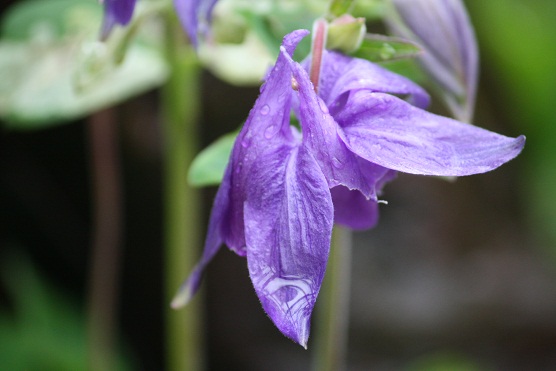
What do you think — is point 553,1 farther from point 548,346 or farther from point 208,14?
point 208,14

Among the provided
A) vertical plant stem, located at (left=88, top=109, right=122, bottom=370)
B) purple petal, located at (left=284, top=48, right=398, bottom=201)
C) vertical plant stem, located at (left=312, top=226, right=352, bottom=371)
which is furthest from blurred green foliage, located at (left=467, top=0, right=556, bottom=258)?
purple petal, located at (left=284, top=48, right=398, bottom=201)

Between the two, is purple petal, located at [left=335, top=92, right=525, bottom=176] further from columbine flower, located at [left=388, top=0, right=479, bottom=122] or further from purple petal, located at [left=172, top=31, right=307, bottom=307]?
columbine flower, located at [left=388, top=0, right=479, bottom=122]

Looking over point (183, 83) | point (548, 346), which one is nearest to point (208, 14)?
point (183, 83)

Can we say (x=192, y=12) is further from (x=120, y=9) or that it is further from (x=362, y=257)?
(x=362, y=257)

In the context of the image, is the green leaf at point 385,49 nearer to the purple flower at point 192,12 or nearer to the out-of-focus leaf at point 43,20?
the purple flower at point 192,12

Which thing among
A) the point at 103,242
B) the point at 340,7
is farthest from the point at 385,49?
the point at 103,242

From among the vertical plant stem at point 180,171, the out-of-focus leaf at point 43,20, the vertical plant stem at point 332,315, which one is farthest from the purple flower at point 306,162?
the out-of-focus leaf at point 43,20
